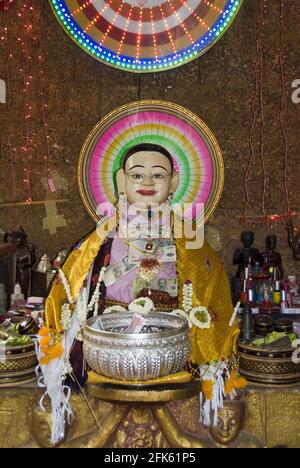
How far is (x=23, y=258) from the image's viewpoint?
404 cm

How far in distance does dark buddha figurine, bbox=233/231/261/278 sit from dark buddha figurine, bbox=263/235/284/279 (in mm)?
61

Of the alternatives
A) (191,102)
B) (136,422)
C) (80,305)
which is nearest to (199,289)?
(80,305)

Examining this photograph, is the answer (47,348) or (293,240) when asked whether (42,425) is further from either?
(293,240)

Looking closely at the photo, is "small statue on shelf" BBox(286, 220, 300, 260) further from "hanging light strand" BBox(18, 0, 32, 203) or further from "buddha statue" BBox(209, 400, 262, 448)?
"hanging light strand" BBox(18, 0, 32, 203)

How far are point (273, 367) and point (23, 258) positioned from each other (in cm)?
196

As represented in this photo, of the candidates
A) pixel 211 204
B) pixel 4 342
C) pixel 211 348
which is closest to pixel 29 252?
pixel 4 342

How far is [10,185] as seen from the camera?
4477 millimetres

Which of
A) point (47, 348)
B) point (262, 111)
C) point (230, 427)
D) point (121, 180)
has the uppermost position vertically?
point (262, 111)

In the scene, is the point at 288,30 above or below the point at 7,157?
above

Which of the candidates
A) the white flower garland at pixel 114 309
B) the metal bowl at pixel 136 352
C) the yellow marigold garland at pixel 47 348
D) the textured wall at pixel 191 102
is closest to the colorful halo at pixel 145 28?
the textured wall at pixel 191 102

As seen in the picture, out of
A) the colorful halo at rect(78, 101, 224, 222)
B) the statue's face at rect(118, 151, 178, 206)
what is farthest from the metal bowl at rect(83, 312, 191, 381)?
the colorful halo at rect(78, 101, 224, 222)

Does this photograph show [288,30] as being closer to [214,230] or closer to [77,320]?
[214,230]

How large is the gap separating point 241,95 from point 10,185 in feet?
6.46

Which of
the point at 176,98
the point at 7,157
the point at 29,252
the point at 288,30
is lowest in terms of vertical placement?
the point at 29,252
